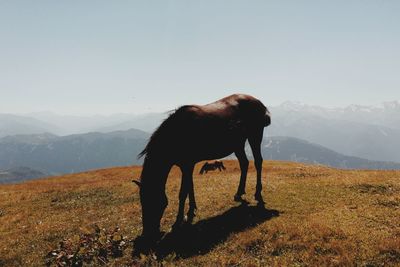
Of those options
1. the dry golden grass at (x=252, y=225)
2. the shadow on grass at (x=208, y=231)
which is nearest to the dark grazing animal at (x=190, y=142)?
the shadow on grass at (x=208, y=231)

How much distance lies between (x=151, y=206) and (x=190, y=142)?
3.56m

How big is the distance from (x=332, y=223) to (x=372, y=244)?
103 inches

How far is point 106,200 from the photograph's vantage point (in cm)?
2534

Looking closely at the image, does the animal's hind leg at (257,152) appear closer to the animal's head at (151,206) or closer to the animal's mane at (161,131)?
the animal's mane at (161,131)

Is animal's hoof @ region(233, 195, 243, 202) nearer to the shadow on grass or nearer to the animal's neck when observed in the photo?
the shadow on grass

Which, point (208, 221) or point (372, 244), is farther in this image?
point (208, 221)

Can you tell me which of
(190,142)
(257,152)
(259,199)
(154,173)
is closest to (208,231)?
(154,173)

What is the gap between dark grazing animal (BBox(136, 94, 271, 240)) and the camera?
13234mm

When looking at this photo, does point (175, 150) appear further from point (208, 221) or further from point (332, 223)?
point (332, 223)

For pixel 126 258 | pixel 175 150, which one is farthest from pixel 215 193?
pixel 126 258

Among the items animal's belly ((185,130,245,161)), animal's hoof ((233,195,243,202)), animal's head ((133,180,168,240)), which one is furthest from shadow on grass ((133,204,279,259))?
animal's belly ((185,130,245,161))

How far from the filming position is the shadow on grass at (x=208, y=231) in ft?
43.6

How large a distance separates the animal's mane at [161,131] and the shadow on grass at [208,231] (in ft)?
12.8

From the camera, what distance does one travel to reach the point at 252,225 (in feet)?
48.9
